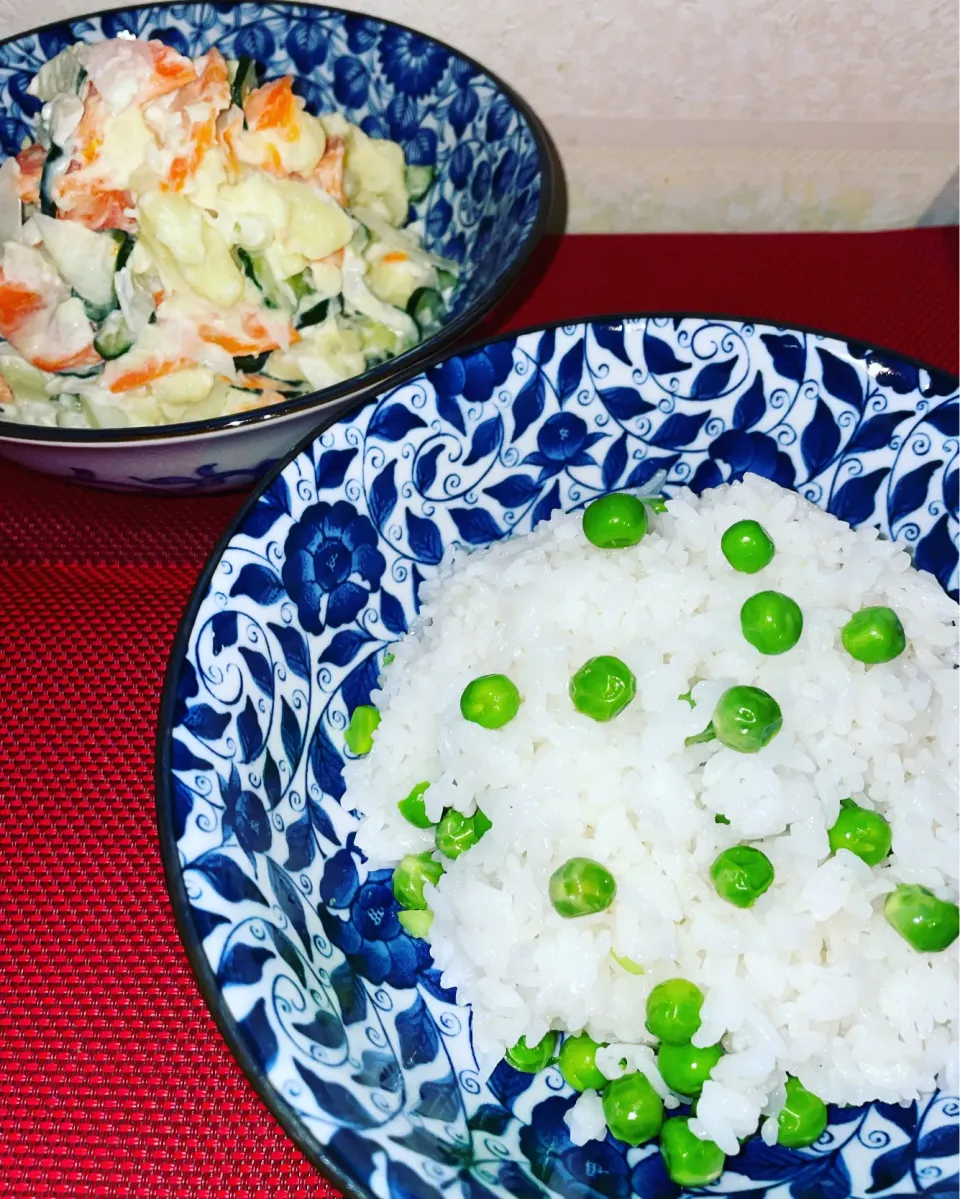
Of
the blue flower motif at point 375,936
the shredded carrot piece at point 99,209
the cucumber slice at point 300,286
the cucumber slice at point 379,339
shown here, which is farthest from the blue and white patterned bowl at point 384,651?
the shredded carrot piece at point 99,209

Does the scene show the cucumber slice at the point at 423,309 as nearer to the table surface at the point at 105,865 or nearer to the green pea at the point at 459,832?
the table surface at the point at 105,865

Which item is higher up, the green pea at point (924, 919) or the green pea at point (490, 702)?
the green pea at point (490, 702)

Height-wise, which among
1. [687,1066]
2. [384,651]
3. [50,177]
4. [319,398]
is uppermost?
[50,177]

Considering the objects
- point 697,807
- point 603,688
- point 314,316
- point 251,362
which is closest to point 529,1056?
point 697,807

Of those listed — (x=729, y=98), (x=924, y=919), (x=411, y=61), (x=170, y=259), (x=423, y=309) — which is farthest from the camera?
(x=729, y=98)

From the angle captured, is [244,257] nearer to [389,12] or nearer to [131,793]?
[389,12]

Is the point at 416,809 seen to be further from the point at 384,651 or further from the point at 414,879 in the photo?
the point at 384,651

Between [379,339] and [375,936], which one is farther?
[379,339]

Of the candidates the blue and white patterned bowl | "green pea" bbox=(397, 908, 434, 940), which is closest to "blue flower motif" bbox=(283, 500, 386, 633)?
the blue and white patterned bowl
